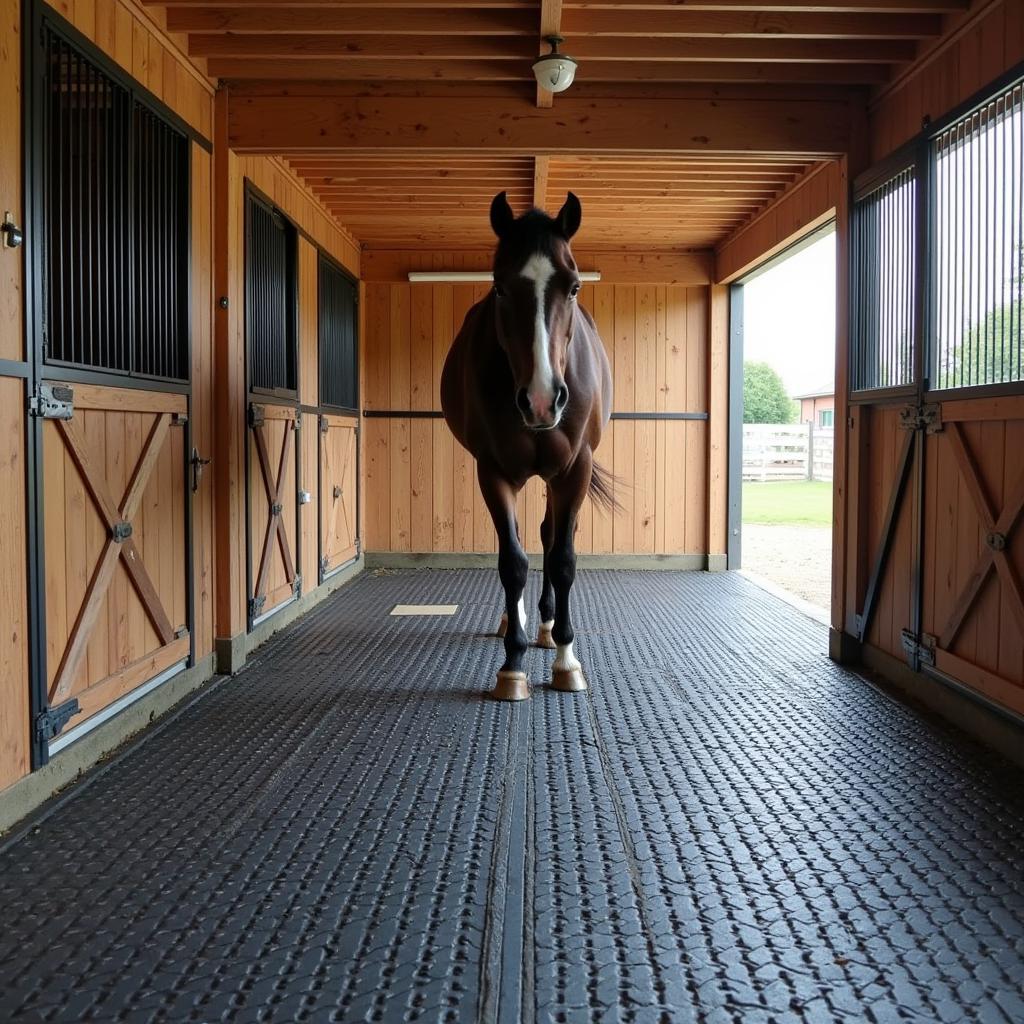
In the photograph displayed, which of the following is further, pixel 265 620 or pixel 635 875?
pixel 265 620

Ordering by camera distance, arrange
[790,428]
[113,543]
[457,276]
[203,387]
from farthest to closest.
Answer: [790,428] → [457,276] → [203,387] → [113,543]

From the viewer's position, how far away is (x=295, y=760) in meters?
2.77

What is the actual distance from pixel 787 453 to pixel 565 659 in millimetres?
19400

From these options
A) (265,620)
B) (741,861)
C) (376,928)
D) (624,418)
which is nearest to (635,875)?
(741,861)

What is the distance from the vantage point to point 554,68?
3.41 meters

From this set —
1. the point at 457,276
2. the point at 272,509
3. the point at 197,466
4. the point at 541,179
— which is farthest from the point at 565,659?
the point at 457,276

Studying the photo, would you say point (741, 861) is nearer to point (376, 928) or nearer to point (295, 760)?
point (376, 928)

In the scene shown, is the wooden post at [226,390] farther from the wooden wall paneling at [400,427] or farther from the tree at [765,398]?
the tree at [765,398]

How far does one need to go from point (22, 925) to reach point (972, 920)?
195cm

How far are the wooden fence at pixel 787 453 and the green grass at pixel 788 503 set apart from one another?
9.5 inches

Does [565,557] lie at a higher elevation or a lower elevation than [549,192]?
lower

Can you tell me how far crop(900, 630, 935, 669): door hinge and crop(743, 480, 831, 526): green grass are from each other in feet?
27.8

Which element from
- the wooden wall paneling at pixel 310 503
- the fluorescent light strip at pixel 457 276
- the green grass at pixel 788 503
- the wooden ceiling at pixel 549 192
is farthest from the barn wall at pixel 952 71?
the green grass at pixel 788 503

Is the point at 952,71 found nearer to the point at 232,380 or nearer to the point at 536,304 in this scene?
the point at 536,304
